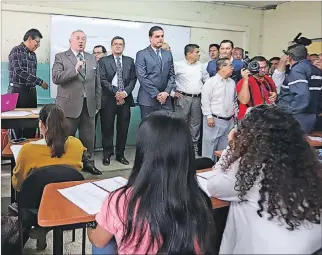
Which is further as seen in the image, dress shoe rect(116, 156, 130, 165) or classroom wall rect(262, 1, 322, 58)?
classroom wall rect(262, 1, 322, 58)

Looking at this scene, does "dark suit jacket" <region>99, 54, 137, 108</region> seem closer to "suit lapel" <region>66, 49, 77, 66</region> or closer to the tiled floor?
"suit lapel" <region>66, 49, 77, 66</region>

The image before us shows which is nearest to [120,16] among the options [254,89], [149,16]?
[149,16]

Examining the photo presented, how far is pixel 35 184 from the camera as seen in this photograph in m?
1.87

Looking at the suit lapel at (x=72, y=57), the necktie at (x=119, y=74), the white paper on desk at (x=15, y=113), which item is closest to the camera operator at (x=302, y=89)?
the necktie at (x=119, y=74)

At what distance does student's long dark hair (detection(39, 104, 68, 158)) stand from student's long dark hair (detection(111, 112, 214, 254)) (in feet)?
3.40

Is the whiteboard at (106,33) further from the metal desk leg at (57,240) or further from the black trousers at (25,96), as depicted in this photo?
the metal desk leg at (57,240)

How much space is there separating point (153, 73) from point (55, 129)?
2150mm

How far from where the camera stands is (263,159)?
1.32 m

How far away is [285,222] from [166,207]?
0.41m

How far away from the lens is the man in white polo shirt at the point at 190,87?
4711mm

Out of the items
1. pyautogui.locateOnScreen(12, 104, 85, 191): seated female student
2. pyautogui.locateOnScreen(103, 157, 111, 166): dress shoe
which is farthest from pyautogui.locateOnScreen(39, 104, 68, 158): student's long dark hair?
pyautogui.locateOnScreen(103, 157, 111, 166): dress shoe

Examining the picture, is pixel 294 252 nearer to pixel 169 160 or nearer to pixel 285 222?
pixel 285 222

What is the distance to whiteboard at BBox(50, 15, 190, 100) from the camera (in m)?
5.14

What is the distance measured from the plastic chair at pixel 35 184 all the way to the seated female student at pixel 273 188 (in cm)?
86
